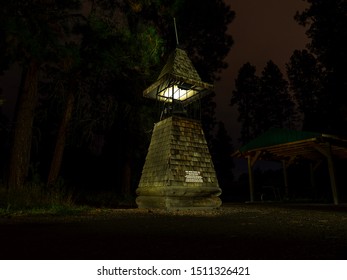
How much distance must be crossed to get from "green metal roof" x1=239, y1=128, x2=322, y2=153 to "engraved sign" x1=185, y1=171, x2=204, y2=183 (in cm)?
600

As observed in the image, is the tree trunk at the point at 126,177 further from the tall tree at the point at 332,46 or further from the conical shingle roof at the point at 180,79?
the tall tree at the point at 332,46

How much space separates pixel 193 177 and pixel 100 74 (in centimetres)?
668

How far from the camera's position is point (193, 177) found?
427 inches

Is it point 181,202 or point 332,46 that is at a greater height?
point 332,46

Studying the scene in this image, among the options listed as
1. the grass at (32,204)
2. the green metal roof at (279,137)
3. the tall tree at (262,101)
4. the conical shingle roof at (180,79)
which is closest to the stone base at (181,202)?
the grass at (32,204)

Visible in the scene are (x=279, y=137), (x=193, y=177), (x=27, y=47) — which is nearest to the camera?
(x=27, y=47)

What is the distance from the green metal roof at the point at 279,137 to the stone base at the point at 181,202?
5784 mm

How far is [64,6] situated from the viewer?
11.1 m

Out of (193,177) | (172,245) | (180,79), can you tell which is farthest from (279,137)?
(172,245)

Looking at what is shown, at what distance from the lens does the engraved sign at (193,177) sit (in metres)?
10.7

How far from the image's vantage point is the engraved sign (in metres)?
10.7

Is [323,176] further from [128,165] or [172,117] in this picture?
[172,117]

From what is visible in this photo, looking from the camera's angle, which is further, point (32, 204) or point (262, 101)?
point (262, 101)

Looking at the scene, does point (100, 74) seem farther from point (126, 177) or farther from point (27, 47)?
point (126, 177)
